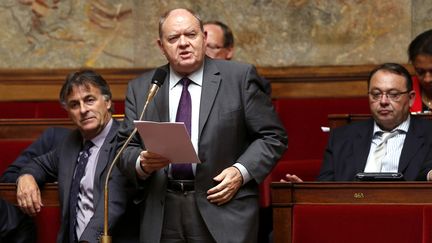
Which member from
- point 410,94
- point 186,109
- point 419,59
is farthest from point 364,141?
Answer: point 186,109

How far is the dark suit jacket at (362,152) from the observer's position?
3.66 meters

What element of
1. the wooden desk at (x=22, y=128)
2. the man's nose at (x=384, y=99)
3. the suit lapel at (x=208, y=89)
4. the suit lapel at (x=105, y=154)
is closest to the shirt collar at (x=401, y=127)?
the man's nose at (x=384, y=99)

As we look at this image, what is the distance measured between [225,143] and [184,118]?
14 cm

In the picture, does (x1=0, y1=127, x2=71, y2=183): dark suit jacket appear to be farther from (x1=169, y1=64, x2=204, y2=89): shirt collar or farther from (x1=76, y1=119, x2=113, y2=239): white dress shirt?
(x1=169, y1=64, x2=204, y2=89): shirt collar

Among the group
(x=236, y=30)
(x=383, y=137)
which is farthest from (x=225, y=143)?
(x=236, y=30)

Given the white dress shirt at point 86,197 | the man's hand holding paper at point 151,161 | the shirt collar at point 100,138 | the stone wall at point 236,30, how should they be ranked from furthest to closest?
the stone wall at point 236,30, the shirt collar at point 100,138, the white dress shirt at point 86,197, the man's hand holding paper at point 151,161

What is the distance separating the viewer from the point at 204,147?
316 cm

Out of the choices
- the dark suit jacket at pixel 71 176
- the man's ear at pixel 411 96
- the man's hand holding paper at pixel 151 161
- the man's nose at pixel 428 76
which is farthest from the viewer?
the man's nose at pixel 428 76

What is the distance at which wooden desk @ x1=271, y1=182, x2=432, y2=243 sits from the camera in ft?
10.7

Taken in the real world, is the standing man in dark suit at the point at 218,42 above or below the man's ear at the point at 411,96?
above

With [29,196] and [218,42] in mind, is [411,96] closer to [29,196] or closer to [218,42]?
[218,42]

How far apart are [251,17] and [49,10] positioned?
3.31 ft

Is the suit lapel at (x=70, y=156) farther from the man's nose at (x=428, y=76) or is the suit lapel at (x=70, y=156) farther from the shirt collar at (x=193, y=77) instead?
the man's nose at (x=428, y=76)

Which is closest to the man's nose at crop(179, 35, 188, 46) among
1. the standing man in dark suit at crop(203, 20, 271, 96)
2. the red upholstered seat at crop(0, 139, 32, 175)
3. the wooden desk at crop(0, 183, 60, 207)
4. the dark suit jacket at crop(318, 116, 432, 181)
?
the wooden desk at crop(0, 183, 60, 207)
